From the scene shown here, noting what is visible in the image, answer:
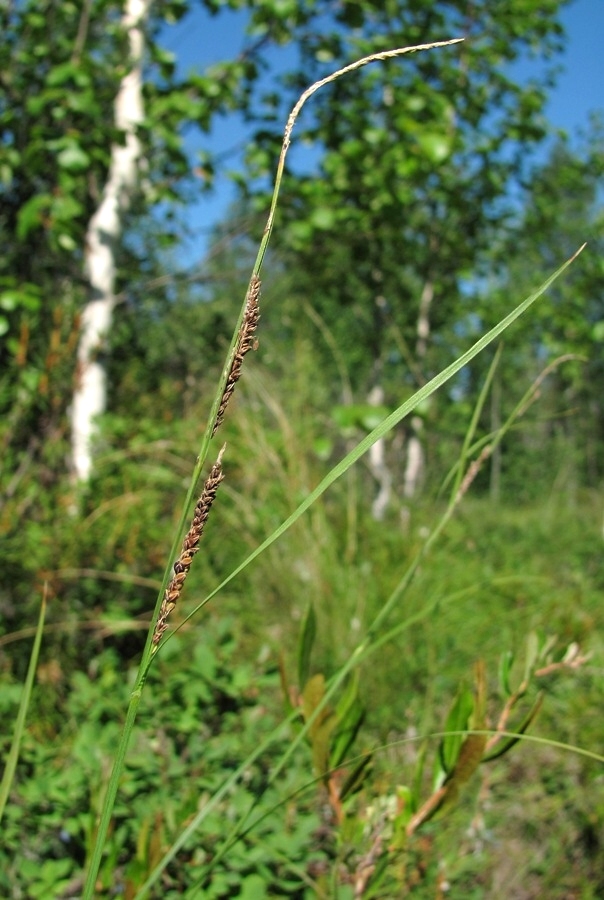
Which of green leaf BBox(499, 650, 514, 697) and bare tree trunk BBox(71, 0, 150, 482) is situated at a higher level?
bare tree trunk BBox(71, 0, 150, 482)

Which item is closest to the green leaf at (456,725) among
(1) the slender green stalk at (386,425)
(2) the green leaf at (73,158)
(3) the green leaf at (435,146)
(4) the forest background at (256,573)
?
(4) the forest background at (256,573)

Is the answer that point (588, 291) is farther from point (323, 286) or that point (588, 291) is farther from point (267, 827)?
point (267, 827)

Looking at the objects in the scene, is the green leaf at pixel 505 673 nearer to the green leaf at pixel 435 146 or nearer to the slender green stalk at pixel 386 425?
the slender green stalk at pixel 386 425

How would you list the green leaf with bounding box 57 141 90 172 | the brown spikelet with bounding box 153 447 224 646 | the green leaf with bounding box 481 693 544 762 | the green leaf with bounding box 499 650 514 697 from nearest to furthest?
the brown spikelet with bounding box 153 447 224 646, the green leaf with bounding box 481 693 544 762, the green leaf with bounding box 499 650 514 697, the green leaf with bounding box 57 141 90 172

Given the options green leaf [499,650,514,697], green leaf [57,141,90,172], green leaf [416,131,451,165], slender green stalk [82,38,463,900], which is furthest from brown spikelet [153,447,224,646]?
green leaf [416,131,451,165]

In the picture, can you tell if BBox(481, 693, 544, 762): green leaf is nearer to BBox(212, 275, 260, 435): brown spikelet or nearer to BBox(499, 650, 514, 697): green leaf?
BBox(499, 650, 514, 697): green leaf

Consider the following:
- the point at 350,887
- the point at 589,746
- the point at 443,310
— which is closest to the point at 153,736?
the point at 350,887

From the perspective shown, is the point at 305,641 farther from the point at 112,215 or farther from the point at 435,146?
the point at 112,215
